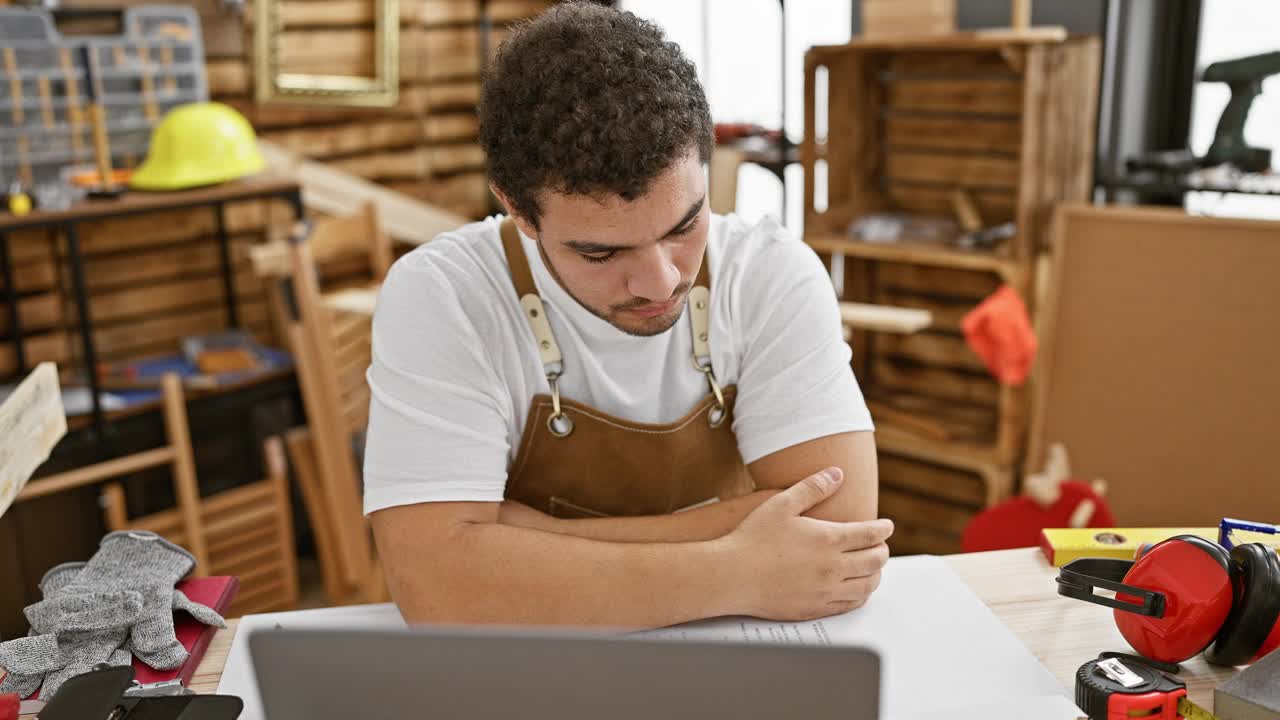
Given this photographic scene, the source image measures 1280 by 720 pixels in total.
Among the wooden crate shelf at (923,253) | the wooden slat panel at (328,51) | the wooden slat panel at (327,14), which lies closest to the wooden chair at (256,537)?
the wooden slat panel at (328,51)

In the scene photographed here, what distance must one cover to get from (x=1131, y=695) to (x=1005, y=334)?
195 cm

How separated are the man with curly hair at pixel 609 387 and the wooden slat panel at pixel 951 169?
70.8 inches

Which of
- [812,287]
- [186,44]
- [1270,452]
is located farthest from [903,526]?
[186,44]

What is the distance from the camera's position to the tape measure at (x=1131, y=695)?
3.38ft

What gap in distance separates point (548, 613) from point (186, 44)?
2913mm

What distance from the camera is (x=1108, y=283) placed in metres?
2.86

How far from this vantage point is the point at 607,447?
1.56m

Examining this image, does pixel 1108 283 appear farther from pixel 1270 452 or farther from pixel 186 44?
pixel 186 44

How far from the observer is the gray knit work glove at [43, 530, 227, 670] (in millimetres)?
1229

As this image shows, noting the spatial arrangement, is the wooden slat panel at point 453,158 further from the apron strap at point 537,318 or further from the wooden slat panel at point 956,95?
the apron strap at point 537,318

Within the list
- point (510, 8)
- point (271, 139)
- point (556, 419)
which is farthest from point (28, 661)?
point (510, 8)

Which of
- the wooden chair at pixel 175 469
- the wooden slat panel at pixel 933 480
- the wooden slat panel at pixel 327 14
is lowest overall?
the wooden slat panel at pixel 933 480

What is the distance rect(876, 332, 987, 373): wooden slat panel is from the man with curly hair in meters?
1.94

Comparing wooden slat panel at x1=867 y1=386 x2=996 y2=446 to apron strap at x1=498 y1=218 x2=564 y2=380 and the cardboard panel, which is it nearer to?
the cardboard panel
